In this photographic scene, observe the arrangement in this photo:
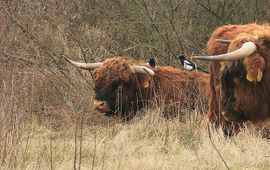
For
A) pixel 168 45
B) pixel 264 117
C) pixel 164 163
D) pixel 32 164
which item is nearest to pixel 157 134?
pixel 264 117

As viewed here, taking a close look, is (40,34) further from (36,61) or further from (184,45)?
(184,45)

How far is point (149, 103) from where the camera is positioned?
28.7 feet

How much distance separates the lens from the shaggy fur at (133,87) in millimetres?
8797

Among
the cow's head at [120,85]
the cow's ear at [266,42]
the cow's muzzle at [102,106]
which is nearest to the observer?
the cow's ear at [266,42]

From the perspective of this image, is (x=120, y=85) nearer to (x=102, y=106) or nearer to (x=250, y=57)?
(x=102, y=106)

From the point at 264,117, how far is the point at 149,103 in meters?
2.33

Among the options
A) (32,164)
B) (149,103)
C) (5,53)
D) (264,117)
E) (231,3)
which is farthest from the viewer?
(5,53)

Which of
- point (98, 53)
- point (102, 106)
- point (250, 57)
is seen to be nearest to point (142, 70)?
point (102, 106)

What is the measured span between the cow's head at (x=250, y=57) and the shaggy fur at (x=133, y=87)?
2.36 meters

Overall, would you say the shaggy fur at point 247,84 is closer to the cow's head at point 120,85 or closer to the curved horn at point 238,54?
the curved horn at point 238,54

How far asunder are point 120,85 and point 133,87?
231 mm

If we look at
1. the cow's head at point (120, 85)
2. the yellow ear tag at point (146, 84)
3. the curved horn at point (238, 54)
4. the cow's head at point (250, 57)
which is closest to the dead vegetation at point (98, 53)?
the cow's head at point (120, 85)

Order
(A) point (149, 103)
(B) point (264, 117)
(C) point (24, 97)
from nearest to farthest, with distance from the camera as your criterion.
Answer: (B) point (264, 117), (C) point (24, 97), (A) point (149, 103)

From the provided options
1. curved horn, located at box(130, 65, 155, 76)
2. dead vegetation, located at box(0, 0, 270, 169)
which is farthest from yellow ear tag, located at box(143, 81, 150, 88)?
dead vegetation, located at box(0, 0, 270, 169)
